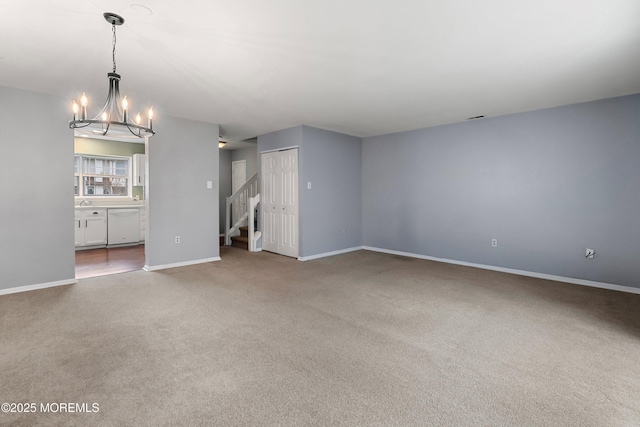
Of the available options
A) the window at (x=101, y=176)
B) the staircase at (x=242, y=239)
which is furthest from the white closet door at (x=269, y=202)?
the window at (x=101, y=176)

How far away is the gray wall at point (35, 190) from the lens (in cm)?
380

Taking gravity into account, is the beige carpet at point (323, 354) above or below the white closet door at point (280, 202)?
below

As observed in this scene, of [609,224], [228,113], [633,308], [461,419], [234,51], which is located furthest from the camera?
[228,113]

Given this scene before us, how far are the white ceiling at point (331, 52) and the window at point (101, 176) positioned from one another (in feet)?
11.9

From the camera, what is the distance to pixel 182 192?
5.33 meters

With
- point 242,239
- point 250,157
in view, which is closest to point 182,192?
point 242,239

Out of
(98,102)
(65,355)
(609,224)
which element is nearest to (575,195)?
(609,224)

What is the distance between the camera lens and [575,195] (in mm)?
4414

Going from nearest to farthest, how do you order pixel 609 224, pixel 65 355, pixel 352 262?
pixel 65 355 < pixel 609 224 < pixel 352 262

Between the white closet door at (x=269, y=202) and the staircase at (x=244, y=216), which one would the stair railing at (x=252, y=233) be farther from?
the white closet door at (x=269, y=202)

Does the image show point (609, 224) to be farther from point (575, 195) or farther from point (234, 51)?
point (234, 51)

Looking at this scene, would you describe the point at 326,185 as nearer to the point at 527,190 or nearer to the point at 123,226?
the point at 527,190

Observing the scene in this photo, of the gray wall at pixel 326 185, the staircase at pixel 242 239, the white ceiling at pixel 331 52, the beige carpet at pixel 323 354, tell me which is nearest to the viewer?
the beige carpet at pixel 323 354

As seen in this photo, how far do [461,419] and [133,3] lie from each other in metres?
3.30
